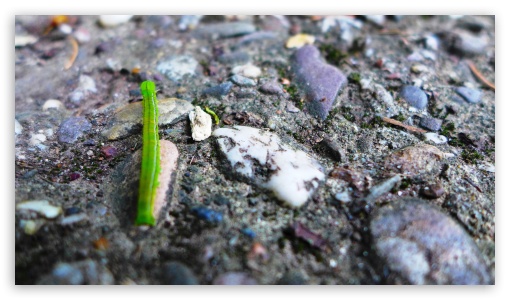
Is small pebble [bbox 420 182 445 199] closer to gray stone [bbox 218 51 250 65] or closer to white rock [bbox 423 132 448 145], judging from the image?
white rock [bbox 423 132 448 145]

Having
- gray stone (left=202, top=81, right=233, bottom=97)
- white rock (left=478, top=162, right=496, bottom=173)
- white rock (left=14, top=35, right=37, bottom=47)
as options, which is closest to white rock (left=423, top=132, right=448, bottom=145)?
white rock (left=478, top=162, right=496, bottom=173)

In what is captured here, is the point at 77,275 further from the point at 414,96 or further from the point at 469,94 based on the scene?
the point at 469,94

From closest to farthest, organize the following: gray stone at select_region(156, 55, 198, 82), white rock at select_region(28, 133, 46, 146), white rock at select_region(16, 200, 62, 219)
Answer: white rock at select_region(16, 200, 62, 219) → white rock at select_region(28, 133, 46, 146) → gray stone at select_region(156, 55, 198, 82)

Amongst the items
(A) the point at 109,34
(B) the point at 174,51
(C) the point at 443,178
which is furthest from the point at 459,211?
(A) the point at 109,34

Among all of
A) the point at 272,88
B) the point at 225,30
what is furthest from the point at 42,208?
the point at 225,30

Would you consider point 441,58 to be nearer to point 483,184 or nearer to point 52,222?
point 483,184

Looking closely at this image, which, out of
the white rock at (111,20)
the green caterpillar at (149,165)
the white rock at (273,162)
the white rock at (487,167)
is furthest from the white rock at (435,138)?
the white rock at (111,20)

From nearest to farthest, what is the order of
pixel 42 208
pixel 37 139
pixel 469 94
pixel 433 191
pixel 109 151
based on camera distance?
pixel 42 208
pixel 433 191
pixel 109 151
pixel 37 139
pixel 469 94
